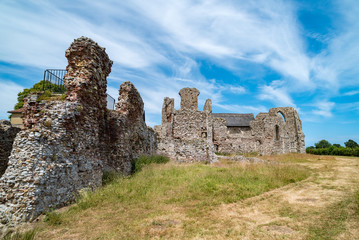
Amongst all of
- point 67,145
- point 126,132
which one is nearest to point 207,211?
point 67,145

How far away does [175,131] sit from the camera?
1878cm

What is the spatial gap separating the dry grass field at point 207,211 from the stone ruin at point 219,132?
6.95 meters

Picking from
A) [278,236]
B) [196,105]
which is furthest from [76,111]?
[196,105]

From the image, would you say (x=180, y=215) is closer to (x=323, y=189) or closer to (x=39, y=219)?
(x=39, y=219)

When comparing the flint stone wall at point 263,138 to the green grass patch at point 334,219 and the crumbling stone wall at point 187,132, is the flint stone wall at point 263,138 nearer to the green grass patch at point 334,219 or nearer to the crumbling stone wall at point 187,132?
the crumbling stone wall at point 187,132

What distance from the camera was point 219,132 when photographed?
2730 cm

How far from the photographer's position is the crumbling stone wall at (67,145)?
522 cm

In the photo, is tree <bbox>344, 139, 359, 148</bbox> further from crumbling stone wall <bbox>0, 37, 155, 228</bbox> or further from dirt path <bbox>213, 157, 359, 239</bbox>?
crumbling stone wall <bbox>0, 37, 155, 228</bbox>

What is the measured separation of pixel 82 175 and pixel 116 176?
2072 millimetres

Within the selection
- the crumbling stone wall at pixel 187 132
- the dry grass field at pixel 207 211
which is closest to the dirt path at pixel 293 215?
the dry grass field at pixel 207 211

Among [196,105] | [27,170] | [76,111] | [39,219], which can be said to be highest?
[196,105]

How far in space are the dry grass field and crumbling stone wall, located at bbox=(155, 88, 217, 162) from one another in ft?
22.4

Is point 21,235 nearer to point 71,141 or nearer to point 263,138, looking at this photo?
point 71,141

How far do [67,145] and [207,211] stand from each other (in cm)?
483
